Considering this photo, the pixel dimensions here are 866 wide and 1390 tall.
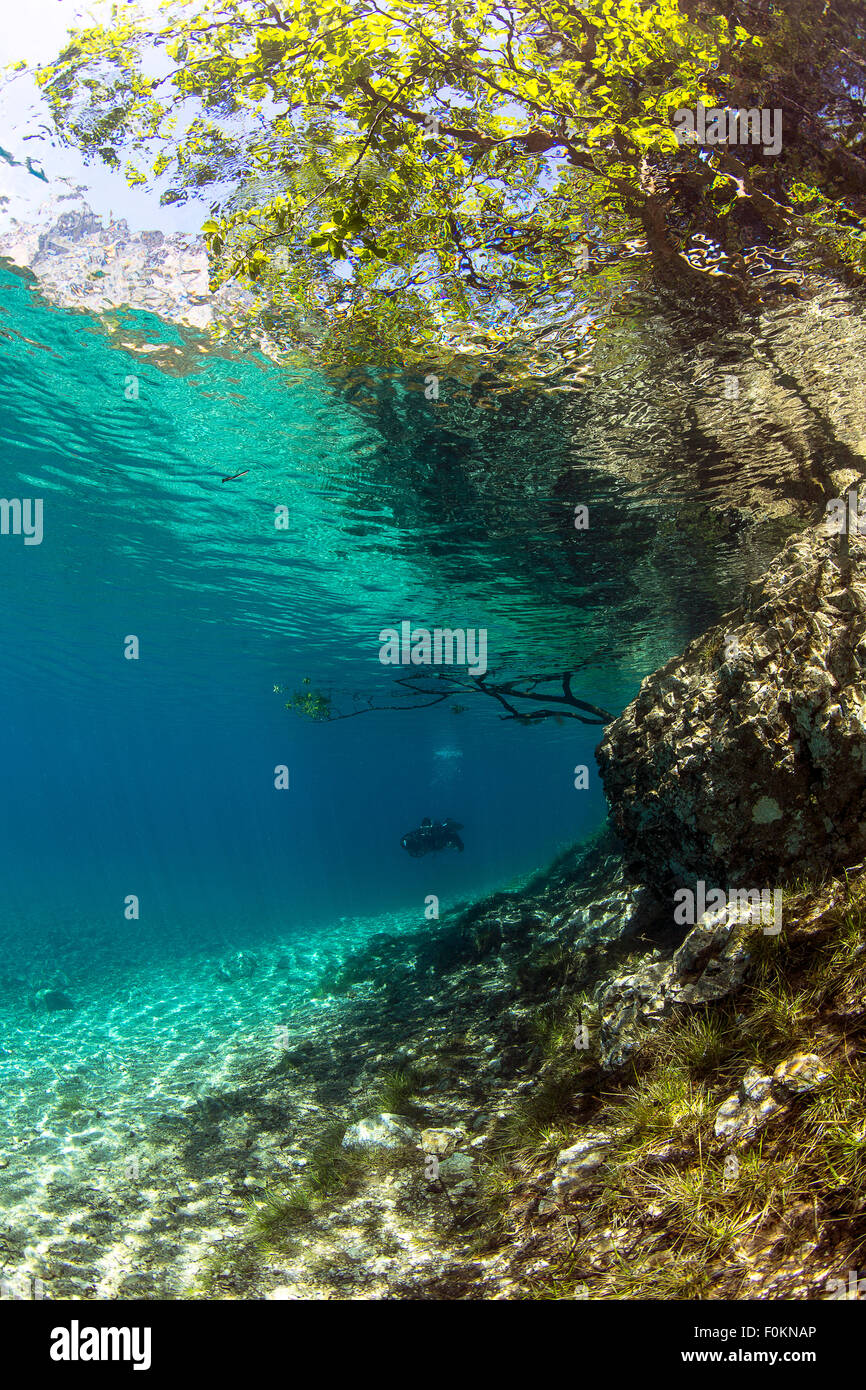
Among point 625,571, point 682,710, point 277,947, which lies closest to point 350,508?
point 625,571

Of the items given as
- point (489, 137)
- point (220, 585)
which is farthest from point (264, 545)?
point (489, 137)

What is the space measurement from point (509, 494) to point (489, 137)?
6.70 metres

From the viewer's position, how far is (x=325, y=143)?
6.17m

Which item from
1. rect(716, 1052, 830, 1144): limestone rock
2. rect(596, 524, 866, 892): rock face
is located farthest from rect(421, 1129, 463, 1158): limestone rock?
rect(596, 524, 866, 892): rock face

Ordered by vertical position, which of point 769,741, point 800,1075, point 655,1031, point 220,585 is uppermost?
point 220,585

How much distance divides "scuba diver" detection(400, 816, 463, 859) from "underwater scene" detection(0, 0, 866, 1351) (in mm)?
11444

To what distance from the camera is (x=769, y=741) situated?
6066 millimetres

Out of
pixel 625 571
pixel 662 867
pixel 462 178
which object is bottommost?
pixel 662 867

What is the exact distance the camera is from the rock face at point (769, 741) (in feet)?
18.7

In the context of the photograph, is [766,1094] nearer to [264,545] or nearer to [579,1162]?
[579,1162]

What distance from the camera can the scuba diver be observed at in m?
26.6

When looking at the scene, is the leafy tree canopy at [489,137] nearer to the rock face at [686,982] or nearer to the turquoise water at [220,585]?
the turquoise water at [220,585]

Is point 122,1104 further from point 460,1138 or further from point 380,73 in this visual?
point 380,73

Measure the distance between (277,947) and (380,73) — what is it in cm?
2503
